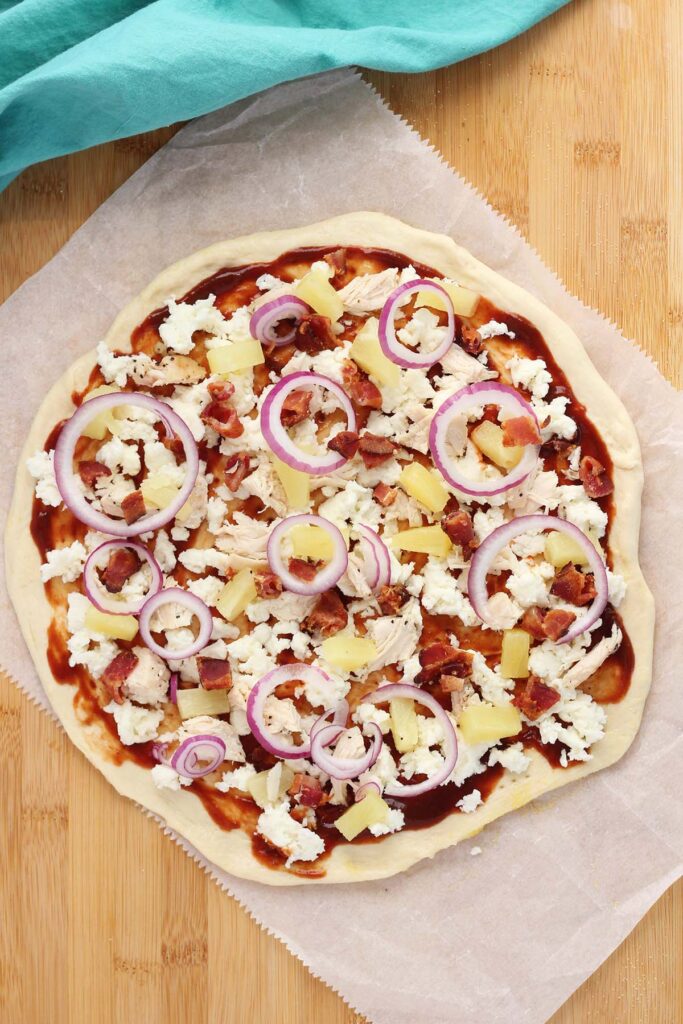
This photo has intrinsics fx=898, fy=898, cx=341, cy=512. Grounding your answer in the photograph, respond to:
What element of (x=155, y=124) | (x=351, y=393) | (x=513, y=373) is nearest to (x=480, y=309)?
(x=513, y=373)

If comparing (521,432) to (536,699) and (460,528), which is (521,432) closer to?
(460,528)

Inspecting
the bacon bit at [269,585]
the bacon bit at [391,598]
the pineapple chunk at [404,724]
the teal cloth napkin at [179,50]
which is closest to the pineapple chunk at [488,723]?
the pineapple chunk at [404,724]

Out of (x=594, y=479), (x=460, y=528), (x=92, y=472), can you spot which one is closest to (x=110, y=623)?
(x=92, y=472)

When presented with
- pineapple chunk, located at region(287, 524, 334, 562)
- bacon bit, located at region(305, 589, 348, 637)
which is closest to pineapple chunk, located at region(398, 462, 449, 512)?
pineapple chunk, located at region(287, 524, 334, 562)

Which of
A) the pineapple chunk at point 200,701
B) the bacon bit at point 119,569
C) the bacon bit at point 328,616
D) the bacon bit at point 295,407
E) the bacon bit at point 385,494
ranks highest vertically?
the bacon bit at point 295,407

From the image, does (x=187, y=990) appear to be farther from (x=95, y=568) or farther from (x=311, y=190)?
(x=311, y=190)

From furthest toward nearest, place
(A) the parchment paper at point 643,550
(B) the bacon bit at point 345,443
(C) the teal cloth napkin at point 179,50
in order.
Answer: (A) the parchment paper at point 643,550
(B) the bacon bit at point 345,443
(C) the teal cloth napkin at point 179,50

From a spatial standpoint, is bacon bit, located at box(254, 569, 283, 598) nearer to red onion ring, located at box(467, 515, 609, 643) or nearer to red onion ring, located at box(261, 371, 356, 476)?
red onion ring, located at box(261, 371, 356, 476)

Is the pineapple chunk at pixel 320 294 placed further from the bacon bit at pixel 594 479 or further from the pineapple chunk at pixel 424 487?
the bacon bit at pixel 594 479
